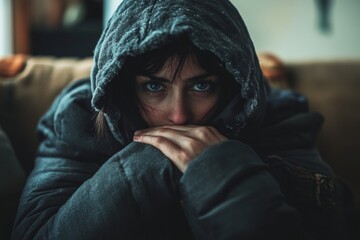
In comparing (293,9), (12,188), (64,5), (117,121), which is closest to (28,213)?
(12,188)

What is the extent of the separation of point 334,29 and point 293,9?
245 millimetres

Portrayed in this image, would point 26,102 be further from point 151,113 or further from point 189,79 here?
point 189,79

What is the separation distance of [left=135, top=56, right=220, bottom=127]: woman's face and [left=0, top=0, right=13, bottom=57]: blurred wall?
6.44ft

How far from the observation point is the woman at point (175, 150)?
28.8 inches

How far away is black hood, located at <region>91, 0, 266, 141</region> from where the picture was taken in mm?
801

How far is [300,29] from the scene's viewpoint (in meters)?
2.38

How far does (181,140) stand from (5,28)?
224 cm

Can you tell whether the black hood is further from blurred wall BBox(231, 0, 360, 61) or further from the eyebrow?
blurred wall BBox(231, 0, 360, 61)

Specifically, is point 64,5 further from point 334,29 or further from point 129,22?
point 129,22

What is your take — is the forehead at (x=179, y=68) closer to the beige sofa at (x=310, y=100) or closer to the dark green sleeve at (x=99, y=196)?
the dark green sleeve at (x=99, y=196)

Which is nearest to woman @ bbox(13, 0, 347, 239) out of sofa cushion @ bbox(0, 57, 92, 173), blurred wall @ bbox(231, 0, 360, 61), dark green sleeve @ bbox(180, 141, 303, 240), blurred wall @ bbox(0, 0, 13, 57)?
dark green sleeve @ bbox(180, 141, 303, 240)

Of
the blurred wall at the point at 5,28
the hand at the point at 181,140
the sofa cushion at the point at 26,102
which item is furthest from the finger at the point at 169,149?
the blurred wall at the point at 5,28

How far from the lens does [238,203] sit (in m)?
0.71

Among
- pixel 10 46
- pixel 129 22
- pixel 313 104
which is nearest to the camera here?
pixel 129 22
